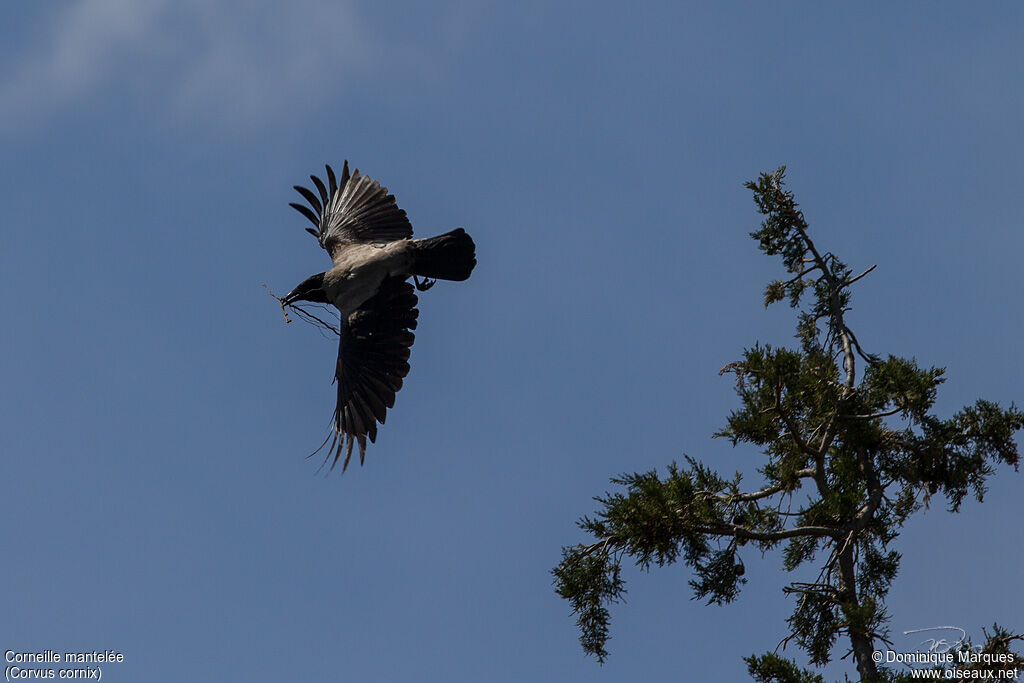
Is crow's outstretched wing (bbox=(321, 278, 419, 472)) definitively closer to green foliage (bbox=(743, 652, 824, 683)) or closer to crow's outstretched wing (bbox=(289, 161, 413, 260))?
crow's outstretched wing (bbox=(289, 161, 413, 260))

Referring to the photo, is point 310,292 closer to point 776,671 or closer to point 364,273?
point 364,273

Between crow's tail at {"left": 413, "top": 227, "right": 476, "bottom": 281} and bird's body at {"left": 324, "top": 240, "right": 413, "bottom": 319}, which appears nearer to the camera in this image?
crow's tail at {"left": 413, "top": 227, "right": 476, "bottom": 281}

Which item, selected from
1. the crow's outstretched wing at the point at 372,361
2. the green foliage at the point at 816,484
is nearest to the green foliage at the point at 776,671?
the green foliage at the point at 816,484

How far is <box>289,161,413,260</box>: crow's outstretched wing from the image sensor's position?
1229cm

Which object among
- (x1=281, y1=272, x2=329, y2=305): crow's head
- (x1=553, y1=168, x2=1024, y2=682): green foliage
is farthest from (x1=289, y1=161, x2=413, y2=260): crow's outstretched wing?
(x1=553, y1=168, x2=1024, y2=682): green foliage

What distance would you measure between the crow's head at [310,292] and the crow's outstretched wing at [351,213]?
15.3 inches

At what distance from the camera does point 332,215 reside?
1266cm

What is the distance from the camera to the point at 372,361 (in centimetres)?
1129

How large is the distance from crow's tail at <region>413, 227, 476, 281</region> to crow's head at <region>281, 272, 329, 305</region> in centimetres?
113

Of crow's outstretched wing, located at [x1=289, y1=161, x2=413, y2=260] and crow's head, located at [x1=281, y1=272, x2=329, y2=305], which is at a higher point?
crow's outstretched wing, located at [x1=289, y1=161, x2=413, y2=260]

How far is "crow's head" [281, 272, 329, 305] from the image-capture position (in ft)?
39.1

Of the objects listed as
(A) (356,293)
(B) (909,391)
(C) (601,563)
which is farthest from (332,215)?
(B) (909,391)

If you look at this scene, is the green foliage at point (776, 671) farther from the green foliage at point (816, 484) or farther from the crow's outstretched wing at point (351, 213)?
the crow's outstretched wing at point (351, 213)

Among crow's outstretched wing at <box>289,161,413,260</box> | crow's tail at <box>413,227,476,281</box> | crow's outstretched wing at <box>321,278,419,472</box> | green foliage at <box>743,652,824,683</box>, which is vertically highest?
crow's outstretched wing at <box>289,161,413,260</box>
